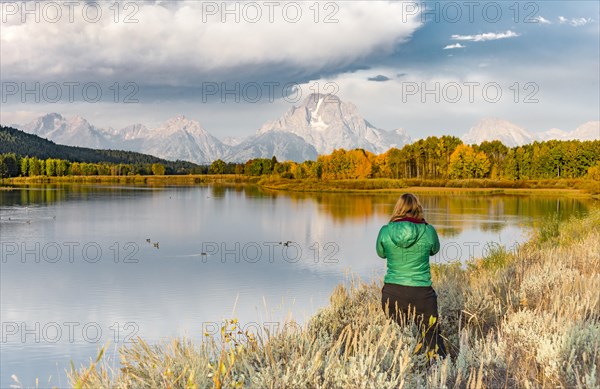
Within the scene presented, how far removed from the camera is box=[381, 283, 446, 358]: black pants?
720 cm

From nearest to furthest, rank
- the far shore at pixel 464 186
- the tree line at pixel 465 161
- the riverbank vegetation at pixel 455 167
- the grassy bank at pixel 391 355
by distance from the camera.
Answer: the grassy bank at pixel 391 355
the far shore at pixel 464 186
the riverbank vegetation at pixel 455 167
the tree line at pixel 465 161

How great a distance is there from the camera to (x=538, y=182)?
95938 mm

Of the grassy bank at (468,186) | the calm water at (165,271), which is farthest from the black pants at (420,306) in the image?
the grassy bank at (468,186)

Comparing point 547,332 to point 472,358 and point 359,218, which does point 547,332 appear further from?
point 359,218

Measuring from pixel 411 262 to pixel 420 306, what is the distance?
613 millimetres

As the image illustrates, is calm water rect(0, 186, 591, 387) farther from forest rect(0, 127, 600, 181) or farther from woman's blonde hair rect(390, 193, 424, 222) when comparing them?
forest rect(0, 127, 600, 181)

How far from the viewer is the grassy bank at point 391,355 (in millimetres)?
5559

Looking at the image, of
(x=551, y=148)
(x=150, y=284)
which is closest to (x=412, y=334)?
(x=150, y=284)

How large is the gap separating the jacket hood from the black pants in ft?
2.12

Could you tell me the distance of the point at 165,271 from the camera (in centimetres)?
2522

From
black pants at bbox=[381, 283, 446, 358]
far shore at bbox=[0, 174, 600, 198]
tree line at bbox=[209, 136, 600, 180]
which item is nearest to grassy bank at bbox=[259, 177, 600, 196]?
far shore at bbox=[0, 174, 600, 198]

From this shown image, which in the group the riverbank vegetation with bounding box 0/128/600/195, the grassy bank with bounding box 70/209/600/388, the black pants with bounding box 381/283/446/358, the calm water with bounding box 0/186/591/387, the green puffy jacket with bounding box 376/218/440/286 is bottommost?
the calm water with bounding box 0/186/591/387

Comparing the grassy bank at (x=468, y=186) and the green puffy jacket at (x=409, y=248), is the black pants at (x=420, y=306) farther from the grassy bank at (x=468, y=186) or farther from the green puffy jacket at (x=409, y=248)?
the grassy bank at (x=468, y=186)

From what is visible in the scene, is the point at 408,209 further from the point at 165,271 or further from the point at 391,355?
the point at 165,271
